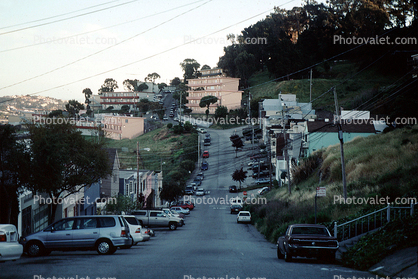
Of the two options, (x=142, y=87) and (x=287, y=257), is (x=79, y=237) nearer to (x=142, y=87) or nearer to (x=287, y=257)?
(x=287, y=257)

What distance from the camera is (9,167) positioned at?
17.7 metres

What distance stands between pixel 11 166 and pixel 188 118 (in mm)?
94483

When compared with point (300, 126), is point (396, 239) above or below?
below

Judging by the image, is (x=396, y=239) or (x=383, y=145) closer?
(x=396, y=239)

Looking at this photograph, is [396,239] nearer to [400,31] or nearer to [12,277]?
[12,277]

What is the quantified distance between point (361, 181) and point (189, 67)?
132162mm

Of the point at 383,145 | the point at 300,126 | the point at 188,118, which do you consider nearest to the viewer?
the point at 383,145

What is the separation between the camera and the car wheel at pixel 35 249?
15234 millimetres

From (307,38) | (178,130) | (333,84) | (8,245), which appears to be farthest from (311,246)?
(307,38)

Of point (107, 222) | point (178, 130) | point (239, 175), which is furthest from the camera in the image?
point (178, 130)

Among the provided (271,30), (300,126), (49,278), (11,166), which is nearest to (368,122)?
(300,126)

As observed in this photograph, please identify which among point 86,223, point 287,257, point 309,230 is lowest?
point 287,257

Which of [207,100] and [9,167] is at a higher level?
[207,100]

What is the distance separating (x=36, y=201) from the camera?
2520 cm
